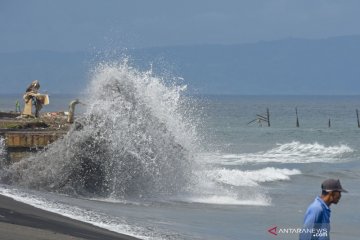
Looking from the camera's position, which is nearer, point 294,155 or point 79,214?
point 79,214

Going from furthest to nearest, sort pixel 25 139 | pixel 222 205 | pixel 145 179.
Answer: pixel 25 139
pixel 145 179
pixel 222 205

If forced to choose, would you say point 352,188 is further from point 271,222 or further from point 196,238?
point 196,238

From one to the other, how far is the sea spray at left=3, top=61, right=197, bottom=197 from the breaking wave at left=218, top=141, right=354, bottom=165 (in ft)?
52.9

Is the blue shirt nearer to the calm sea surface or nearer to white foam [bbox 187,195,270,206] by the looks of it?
the calm sea surface

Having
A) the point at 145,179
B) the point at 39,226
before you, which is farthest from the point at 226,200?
the point at 39,226

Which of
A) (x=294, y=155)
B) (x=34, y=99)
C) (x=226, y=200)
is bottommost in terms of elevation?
(x=226, y=200)

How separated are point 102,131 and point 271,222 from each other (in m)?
5.01

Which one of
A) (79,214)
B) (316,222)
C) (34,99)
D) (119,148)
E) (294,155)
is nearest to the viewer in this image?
(316,222)

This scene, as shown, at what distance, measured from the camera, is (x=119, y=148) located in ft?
67.6

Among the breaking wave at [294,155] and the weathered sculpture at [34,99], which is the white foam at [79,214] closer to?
the weathered sculpture at [34,99]

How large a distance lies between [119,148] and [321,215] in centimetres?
1253

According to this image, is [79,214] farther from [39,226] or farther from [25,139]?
[25,139]

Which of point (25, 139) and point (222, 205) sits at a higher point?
point (25, 139)

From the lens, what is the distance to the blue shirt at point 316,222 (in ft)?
27.3
